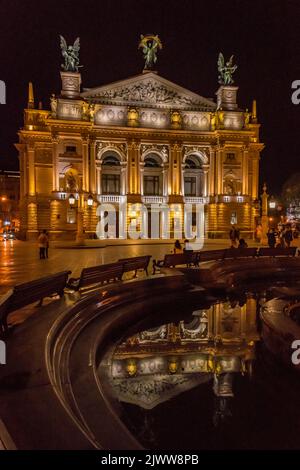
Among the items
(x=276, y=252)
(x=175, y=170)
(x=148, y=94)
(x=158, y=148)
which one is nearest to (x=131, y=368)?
(x=276, y=252)

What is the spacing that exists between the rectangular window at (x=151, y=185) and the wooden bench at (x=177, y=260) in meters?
32.0

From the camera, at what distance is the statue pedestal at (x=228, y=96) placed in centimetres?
4594

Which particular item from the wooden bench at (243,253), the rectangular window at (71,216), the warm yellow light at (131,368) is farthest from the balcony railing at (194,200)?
the warm yellow light at (131,368)

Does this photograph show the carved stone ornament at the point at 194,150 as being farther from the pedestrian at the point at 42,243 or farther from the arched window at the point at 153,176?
the pedestrian at the point at 42,243

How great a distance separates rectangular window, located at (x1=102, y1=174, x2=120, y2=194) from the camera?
1762 inches

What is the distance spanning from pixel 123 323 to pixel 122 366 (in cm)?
211

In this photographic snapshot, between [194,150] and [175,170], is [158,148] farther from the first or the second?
[194,150]

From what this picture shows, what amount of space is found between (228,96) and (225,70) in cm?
392

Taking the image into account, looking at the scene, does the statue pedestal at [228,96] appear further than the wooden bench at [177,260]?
Yes

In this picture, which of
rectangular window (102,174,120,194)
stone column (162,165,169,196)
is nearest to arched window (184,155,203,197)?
stone column (162,165,169,196)

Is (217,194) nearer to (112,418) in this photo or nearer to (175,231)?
(175,231)

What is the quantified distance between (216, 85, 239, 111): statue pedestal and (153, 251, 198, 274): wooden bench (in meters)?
36.6

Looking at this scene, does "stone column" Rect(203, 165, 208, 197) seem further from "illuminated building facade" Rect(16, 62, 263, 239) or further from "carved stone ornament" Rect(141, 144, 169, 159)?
"carved stone ornament" Rect(141, 144, 169, 159)
